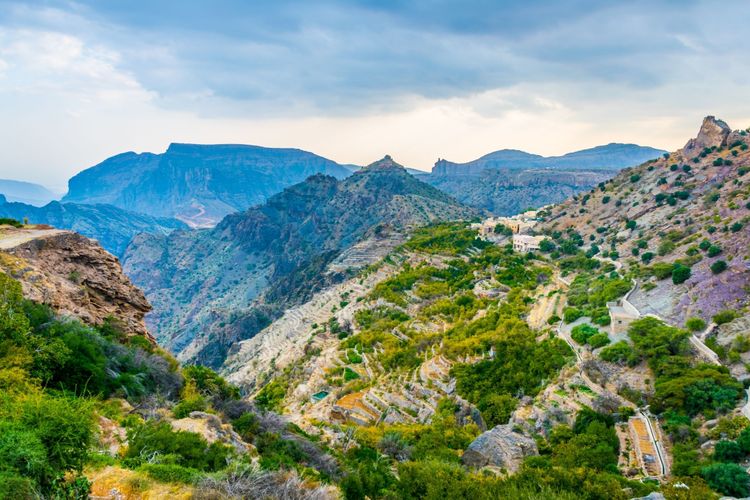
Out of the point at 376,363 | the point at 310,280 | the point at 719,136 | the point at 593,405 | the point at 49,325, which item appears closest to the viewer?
the point at 49,325

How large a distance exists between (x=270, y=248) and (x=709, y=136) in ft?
458

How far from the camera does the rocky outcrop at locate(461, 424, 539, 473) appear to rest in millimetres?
17906

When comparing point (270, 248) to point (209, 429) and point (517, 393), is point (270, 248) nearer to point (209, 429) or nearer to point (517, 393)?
point (517, 393)

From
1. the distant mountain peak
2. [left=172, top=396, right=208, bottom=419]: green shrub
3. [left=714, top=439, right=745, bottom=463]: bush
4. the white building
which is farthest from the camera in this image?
the distant mountain peak

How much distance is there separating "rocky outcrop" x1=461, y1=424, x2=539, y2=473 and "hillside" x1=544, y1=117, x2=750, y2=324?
57.4ft

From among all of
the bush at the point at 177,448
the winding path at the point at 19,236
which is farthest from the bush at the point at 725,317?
the winding path at the point at 19,236

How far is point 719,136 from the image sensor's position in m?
64.3

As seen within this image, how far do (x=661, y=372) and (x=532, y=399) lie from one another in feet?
22.0

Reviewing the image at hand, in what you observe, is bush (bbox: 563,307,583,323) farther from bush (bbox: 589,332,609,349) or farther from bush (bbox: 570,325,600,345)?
bush (bbox: 589,332,609,349)

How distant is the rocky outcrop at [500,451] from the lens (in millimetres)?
17906

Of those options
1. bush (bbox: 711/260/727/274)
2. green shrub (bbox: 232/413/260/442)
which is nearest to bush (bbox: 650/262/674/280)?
bush (bbox: 711/260/727/274)

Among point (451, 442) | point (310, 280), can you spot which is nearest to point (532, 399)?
point (451, 442)

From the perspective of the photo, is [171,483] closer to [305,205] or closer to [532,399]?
[532,399]

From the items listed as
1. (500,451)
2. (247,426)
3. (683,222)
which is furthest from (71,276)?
(683,222)
